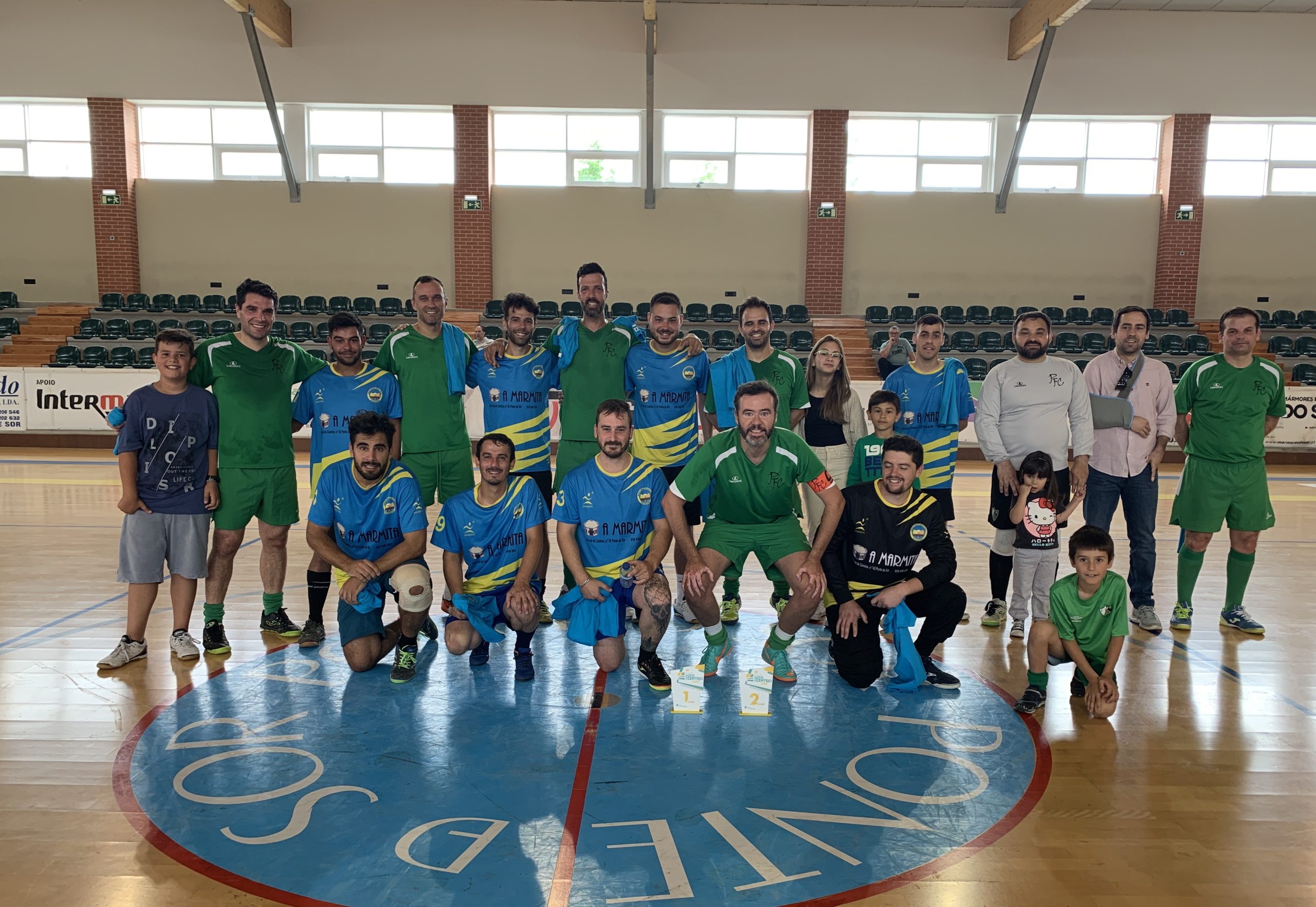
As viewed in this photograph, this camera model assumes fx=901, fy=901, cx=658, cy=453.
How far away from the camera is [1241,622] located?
601 cm

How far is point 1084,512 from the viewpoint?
19.3ft

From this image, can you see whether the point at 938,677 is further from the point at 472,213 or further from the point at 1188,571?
the point at 472,213

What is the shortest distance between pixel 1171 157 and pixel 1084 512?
632 inches

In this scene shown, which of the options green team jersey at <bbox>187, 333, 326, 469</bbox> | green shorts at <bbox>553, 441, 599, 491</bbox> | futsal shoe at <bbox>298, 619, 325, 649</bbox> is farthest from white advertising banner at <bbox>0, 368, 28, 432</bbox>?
green shorts at <bbox>553, 441, 599, 491</bbox>

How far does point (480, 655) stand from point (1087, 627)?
10.6 ft

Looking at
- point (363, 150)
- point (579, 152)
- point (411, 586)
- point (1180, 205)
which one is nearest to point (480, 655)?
point (411, 586)

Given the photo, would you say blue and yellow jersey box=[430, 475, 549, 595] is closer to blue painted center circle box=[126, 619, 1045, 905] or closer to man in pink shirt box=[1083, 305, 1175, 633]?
blue painted center circle box=[126, 619, 1045, 905]

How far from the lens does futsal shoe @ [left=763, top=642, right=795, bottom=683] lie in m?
4.88

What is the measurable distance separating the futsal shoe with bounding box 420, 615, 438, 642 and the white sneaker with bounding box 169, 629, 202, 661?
4.14 ft

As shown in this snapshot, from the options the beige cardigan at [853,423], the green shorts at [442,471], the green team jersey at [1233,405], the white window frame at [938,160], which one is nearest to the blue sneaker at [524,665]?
the green shorts at [442,471]

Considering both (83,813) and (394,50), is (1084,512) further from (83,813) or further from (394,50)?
(394,50)

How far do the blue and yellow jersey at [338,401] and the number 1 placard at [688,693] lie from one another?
97.7 inches

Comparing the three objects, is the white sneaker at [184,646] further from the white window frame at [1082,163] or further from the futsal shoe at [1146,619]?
the white window frame at [1082,163]

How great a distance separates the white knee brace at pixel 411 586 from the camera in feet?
15.9
